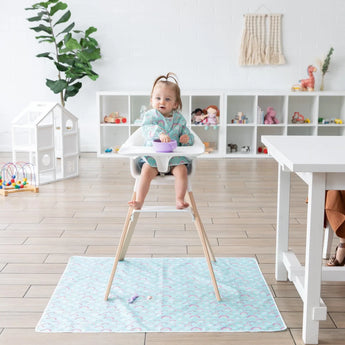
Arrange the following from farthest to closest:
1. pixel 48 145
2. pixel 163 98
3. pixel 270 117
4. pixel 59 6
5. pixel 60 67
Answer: pixel 270 117, pixel 60 67, pixel 59 6, pixel 48 145, pixel 163 98

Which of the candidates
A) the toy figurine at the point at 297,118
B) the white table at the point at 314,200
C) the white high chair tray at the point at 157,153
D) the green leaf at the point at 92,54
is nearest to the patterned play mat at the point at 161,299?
the white table at the point at 314,200

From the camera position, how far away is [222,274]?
2449mm

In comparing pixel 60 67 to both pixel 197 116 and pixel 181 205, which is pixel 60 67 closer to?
pixel 197 116

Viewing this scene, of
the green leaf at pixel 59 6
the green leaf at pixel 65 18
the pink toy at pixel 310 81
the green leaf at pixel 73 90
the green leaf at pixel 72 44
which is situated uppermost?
the green leaf at pixel 59 6

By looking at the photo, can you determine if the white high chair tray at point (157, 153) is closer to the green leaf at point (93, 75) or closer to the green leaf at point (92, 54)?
the green leaf at point (93, 75)

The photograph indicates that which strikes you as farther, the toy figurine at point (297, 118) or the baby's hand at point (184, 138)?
the toy figurine at point (297, 118)

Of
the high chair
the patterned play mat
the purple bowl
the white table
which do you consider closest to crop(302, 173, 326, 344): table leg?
the white table

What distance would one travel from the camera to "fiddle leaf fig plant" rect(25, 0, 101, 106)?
5523 millimetres

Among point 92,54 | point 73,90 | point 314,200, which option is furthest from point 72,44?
point 314,200

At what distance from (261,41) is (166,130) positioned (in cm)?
390

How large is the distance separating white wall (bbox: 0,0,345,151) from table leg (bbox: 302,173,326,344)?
450 cm

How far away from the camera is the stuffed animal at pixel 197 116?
5.88 m

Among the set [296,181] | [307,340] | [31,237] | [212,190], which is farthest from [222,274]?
[296,181]

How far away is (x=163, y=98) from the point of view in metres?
2.45
